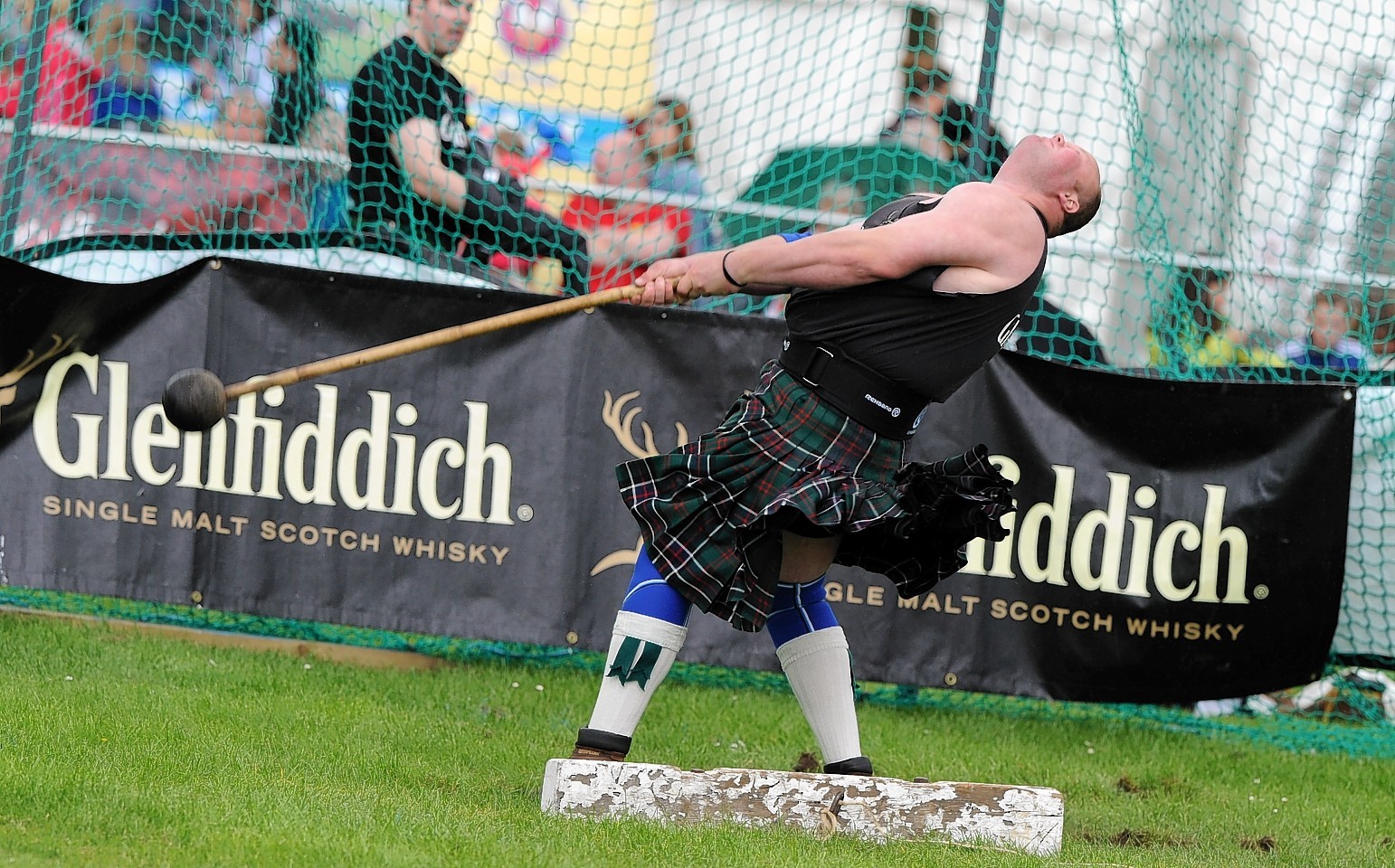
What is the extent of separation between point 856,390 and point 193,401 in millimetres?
1423

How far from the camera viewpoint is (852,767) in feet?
11.8

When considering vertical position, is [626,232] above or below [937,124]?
below

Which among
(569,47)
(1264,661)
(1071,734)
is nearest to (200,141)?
(569,47)

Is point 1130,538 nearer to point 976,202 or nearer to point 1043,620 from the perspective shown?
point 1043,620

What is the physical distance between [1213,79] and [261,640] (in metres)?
3.92

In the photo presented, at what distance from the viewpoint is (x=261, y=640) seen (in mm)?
5102

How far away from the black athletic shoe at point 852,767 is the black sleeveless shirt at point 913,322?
0.85 m

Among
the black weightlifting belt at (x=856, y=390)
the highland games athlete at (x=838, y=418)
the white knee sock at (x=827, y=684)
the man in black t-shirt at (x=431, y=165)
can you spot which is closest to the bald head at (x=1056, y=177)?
the highland games athlete at (x=838, y=418)

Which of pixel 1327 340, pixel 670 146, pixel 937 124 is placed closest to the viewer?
pixel 937 124

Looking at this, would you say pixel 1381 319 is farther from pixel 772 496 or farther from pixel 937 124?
Answer: pixel 772 496

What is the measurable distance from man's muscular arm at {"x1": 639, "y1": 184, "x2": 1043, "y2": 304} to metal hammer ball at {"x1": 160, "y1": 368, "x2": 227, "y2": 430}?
3.76ft

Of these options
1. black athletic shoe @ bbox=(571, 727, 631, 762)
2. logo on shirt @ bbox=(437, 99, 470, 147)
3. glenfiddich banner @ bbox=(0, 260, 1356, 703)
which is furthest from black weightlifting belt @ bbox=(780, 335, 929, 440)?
logo on shirt @ bbox=(437, 99, 470, 147)

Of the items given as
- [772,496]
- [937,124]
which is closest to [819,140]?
[937,124]

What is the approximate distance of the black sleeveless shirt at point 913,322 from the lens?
3.38 meters
